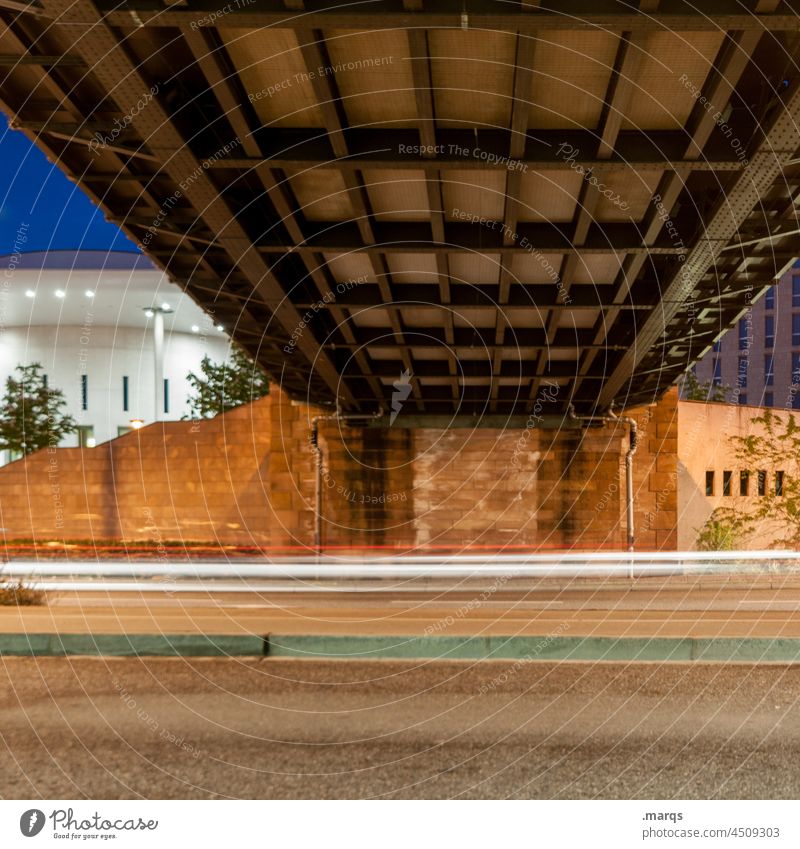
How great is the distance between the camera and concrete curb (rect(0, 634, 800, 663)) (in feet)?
28.0

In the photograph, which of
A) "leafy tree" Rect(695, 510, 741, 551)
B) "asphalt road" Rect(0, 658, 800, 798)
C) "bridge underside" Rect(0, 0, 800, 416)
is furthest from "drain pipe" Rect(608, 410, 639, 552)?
"asphalt road" Rect(0, 658, 800, 798)

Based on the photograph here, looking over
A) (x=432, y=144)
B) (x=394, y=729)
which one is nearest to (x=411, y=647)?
(x=394, y=729)

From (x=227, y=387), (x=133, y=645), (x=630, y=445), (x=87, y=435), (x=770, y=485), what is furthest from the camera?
(x=87, y=435)

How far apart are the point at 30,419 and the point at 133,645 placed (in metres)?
33.9

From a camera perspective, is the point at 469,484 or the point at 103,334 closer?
the point at 469,484

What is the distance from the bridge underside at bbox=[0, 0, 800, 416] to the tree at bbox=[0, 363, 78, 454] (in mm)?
26889

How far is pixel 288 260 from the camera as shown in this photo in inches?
539

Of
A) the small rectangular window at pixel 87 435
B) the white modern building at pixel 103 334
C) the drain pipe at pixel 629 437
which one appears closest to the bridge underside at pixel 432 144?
the drain pipe at pixel 629 437

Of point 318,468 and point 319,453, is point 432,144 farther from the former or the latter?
point 318,468

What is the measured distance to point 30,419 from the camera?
37.8 m

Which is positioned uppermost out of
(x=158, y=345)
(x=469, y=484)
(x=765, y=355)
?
(x=765, y=355)

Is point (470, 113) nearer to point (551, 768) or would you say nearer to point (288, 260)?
point (288, 260)

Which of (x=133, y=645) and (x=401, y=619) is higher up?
(x=133, y=645)
